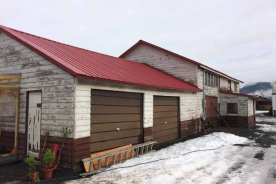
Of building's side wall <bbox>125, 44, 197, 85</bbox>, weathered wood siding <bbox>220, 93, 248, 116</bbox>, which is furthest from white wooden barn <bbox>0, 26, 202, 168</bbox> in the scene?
weathered wood siding <bbox>220, 93, 248, 116</bbox>

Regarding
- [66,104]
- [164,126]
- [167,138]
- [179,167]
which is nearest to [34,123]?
[66,104]

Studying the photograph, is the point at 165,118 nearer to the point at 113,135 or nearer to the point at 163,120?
the point at 163,120

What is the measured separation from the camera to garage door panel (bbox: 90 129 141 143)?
757 centimetres

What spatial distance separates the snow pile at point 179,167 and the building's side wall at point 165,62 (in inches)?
286

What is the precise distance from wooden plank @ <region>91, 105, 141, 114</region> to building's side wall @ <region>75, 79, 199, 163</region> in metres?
0.42

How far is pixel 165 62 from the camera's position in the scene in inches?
688

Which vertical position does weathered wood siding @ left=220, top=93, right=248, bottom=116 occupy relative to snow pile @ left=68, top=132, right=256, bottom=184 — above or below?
above

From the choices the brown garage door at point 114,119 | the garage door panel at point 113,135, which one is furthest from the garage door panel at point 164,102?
the garage door panel at point 113,135

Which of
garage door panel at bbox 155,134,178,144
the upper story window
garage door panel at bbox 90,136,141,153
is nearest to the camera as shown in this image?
garage door panel at bbox 90,136,141,153

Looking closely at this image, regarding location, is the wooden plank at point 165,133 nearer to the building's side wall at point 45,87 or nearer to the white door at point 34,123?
the building's side wall at point 45,87

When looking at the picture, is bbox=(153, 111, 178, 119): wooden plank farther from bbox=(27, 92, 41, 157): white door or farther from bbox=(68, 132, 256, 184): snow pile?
bbox=(27, 92, 41, 157): white door

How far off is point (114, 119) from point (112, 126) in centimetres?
29

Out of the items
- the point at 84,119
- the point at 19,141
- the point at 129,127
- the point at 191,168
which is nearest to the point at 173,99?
the point at 129,127

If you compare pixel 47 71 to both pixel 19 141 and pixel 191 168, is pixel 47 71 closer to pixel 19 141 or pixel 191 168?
pixel 19 141
